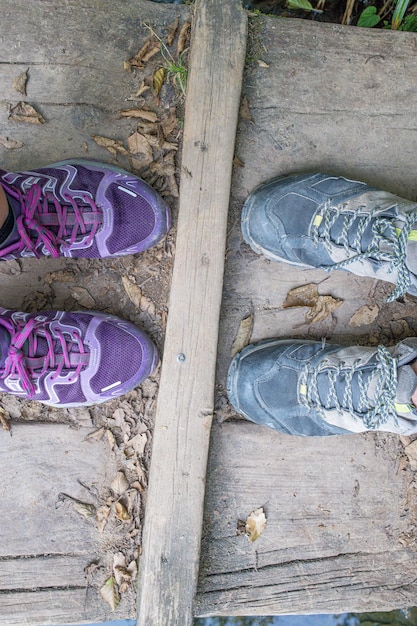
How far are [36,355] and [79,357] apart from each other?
0.58 ft

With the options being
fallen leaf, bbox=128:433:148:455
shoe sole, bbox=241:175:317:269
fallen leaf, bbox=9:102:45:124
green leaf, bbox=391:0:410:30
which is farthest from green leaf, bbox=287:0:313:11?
fallen leaf, bbox=128:433:148:455

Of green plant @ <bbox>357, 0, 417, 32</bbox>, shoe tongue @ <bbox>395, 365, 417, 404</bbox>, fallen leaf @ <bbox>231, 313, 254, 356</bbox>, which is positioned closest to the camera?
shoe tongue @ <bbox>395, 365, 417, 404</bbox>

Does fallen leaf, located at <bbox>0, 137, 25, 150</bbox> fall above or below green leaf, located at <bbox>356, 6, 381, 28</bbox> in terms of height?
below

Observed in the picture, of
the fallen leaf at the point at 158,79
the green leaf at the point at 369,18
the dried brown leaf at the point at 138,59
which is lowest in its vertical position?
the fallen leaf at the point at 158,79

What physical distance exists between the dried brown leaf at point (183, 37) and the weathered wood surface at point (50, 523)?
1.74m

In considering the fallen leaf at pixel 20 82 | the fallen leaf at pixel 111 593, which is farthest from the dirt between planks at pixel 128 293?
the fallen leaf at pixel 20 82

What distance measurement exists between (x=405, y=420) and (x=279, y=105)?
1.45m

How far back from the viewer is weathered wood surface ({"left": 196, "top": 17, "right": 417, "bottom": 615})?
7.43ft

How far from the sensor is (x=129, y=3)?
221cm

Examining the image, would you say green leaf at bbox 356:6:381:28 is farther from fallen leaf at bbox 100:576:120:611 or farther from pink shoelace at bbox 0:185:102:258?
fallen leaf at bbox 100:576:120:611

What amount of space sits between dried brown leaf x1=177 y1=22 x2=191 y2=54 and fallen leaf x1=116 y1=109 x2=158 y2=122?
299 mm

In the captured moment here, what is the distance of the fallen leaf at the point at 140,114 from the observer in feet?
7.24

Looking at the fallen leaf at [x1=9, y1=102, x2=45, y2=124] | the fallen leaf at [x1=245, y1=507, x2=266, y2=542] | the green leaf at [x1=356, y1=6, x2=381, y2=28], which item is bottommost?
the fallen leaf at [x1=245, y1=507, x2=266, y2=542]

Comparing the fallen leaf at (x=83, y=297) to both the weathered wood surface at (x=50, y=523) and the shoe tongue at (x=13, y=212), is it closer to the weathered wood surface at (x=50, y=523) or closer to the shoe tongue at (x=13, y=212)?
the shoe tongue at (x=13, y=212)
